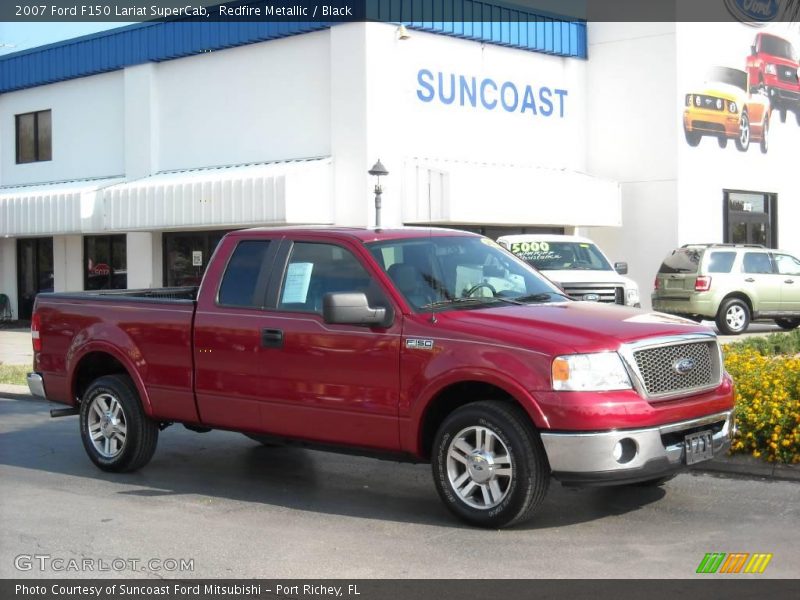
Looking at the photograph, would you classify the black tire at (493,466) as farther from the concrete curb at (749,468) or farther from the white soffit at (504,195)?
the white soffit at (504,195)

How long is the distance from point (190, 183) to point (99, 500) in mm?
15929

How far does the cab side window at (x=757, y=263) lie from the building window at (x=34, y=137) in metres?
18.8

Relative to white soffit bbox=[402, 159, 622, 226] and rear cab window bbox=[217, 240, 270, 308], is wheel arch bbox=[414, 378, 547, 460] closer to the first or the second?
rear cab window bbox=[217, 240, 270, 308]

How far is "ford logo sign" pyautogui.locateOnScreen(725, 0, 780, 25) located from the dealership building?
402mm

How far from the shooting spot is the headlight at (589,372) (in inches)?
248

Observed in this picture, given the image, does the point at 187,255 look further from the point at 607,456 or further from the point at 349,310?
the point at 607,456

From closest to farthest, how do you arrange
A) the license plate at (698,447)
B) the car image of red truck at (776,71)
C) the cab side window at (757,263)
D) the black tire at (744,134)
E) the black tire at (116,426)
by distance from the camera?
1. the license plate at (698,447)
2. the black tire at (116,426)
3. the cab side window at (757,263)
4. the black tire at (744,134)
5. the car image of red truck at (776,71)

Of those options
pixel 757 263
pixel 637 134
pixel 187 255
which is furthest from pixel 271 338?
pixel 637 134

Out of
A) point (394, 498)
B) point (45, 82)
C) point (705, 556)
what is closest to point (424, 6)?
point (45, 82)

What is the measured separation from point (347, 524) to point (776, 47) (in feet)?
83.5

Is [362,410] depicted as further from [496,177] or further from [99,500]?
[496,177]

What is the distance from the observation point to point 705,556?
607 centimetres

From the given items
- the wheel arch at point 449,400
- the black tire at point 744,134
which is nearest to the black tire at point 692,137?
the black tire at point 744,134

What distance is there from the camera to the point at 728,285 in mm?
20672
